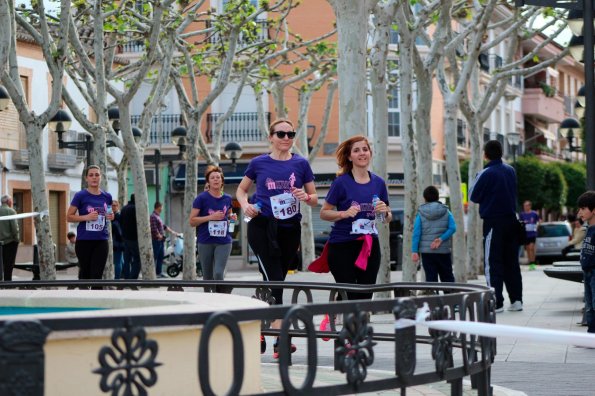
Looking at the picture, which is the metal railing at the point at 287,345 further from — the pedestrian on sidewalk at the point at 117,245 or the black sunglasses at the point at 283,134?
the pedestrian on sidewalk at the point at 117,245

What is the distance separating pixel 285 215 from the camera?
12.0 m

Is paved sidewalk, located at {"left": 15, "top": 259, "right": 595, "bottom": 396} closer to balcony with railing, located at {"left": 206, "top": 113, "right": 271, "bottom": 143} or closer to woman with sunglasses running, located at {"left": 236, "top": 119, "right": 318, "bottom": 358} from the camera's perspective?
woman with sunglasses running, located at {"left": 236, "top": 119, "right": 318, "bottom": 358}

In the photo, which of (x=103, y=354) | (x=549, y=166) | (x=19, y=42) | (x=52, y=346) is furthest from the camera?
(x=549, y=166)

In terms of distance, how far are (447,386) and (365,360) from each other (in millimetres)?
4209

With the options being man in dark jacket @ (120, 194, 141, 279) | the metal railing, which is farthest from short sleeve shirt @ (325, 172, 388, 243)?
man in dark jacket @ (120, 194, 141, 279)

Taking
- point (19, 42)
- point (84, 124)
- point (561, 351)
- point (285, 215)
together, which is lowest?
point (561, 351)

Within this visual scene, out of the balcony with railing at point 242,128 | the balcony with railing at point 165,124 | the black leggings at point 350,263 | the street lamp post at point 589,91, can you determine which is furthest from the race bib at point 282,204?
the balcony with railing at point 242,128

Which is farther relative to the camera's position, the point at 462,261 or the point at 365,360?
the point at 462,261

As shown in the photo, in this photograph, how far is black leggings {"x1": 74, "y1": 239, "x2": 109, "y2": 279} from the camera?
59.7 ft

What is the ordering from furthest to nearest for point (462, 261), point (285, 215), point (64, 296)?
point (462, 261), point (285, 215), point (64, 296)

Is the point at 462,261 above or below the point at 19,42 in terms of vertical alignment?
below

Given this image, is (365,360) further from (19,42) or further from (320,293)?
(19,42)

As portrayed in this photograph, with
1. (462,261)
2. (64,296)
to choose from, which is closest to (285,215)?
(64,296)

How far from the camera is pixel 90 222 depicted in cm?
1816
